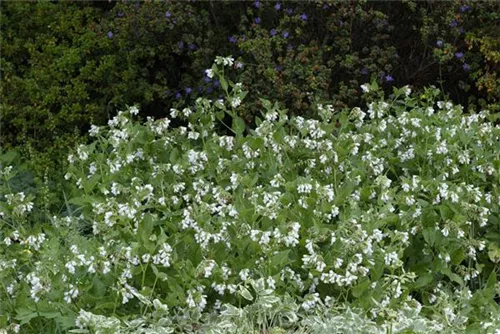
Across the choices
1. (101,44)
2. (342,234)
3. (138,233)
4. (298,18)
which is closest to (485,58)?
(298,18)

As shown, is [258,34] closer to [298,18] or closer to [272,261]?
[298,18]

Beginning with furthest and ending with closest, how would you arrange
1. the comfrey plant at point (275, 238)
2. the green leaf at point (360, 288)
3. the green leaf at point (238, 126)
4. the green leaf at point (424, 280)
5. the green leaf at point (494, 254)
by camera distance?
the green leaf at point (238, 126) → the green leaf at point (494, 254) → the green leaf at point (424, 280) → the green leaf at point (360, 288) → the comfrey plant at point (275, 238)

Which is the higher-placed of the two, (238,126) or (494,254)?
(238,126)

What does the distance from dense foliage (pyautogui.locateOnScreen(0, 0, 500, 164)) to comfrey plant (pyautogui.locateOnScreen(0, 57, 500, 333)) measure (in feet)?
3.49

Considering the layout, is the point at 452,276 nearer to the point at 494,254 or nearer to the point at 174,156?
the point at 494,254

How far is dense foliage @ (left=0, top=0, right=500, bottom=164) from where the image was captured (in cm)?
602

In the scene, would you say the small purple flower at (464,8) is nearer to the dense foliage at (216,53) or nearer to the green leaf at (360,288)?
the dense foliage at (216,53)

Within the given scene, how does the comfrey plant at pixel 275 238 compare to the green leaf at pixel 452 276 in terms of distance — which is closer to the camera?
the comfrey plant at pixel 275 238

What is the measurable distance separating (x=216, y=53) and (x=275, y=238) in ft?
9.59

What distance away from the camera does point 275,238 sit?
367 centimetres

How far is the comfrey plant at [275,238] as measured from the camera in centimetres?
354

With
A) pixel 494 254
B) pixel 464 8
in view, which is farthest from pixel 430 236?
pixel 464 8

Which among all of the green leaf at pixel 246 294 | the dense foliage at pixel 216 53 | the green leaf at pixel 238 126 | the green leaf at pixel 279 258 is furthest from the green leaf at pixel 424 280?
the dense foliage at pixel 216 53

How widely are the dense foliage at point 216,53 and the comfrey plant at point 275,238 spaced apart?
3.49ft
